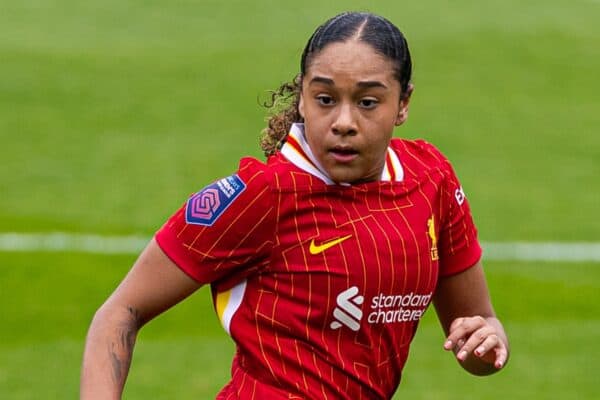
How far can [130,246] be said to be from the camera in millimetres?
13008

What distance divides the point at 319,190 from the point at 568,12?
15097 mm

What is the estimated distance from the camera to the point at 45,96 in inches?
663

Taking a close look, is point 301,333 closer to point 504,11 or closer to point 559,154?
point 559,154

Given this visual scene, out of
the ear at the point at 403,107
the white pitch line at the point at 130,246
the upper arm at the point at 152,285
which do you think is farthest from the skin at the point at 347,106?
the white pitch line at the point at 130,246

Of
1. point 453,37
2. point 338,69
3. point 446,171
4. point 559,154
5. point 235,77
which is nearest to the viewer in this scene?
point 338,69

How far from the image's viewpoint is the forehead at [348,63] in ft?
14.9

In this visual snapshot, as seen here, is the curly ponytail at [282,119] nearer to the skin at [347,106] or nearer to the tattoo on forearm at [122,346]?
the skin at [347,106]

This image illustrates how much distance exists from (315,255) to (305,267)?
1.7 inches

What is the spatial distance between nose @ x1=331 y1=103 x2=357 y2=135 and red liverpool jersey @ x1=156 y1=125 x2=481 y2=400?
0.51 ft

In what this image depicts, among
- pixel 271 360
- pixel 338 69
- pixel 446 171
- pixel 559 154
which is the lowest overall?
pixel 559 154

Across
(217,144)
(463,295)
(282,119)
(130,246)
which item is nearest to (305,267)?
(282,119)

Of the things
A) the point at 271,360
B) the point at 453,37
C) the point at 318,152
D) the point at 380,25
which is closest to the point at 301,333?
the point at 271,360

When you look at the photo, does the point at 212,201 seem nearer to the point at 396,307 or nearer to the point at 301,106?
the point at 301,106

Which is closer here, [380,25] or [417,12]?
[380,25]
